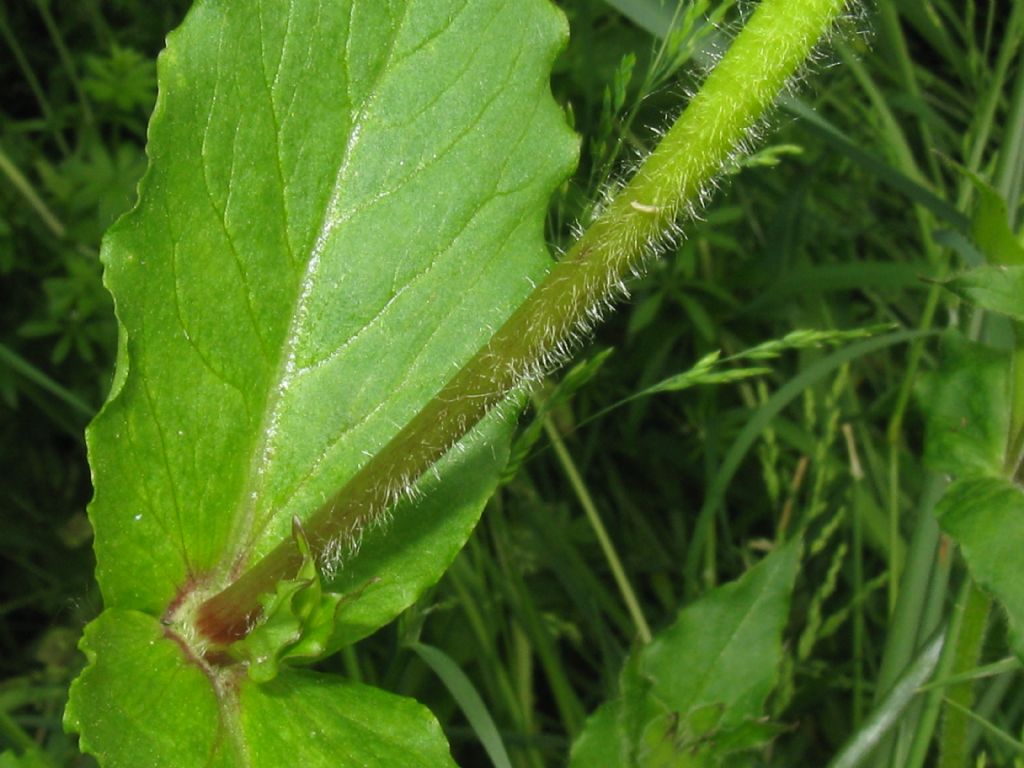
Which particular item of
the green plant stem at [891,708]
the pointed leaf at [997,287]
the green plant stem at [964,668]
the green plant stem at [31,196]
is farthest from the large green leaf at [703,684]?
the green plant stem at [31,196]

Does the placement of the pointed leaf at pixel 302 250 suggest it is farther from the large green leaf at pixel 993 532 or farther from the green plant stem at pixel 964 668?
the green plant stem at pixel 964 668

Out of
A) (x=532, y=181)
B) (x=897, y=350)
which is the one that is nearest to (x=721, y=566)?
(x=897, y=350)

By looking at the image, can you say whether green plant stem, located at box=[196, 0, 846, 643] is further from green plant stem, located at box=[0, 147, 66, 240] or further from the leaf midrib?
A: green plant stem, located at box=[0, 147, 66, 240]

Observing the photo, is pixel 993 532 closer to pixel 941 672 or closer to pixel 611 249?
pixel 941 672

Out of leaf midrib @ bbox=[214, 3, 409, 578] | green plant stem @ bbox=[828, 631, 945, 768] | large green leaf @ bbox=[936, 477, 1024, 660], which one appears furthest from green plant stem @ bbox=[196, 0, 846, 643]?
green plant stem @ bbox=[828, 631, 945, 768]

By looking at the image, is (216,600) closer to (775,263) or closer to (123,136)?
(775,263)

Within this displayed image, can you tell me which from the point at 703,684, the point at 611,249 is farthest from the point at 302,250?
the point at 703,684
